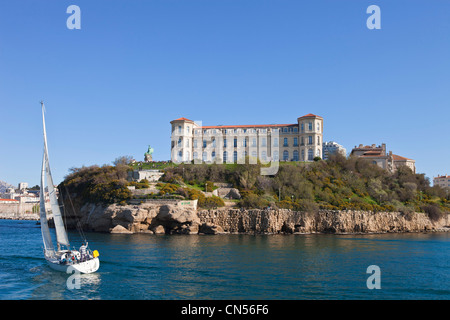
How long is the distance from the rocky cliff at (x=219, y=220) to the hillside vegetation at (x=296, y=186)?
215cm

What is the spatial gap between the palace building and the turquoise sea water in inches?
2044

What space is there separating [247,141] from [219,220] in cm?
3680

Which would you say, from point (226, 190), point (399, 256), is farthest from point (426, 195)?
point (399, 256)

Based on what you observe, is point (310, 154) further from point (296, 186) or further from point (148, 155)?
point (148, 155)

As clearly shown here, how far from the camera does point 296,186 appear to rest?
7588cm

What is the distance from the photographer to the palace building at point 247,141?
95.2 meters

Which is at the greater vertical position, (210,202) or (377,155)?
(377,155)

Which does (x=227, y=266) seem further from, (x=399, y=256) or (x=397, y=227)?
(x=397, y=227)

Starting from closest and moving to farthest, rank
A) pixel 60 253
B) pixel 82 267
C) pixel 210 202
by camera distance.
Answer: pixel 82 267 → pixel 60 253 → pixel 210 202
